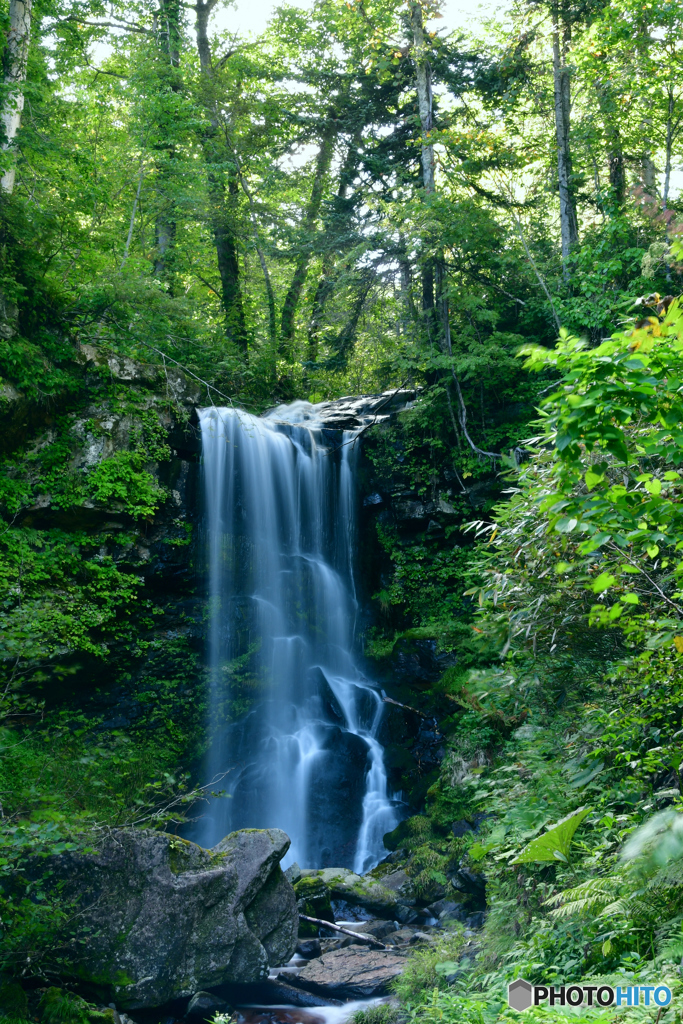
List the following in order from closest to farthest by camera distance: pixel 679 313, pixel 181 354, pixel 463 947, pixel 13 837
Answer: pixel 679 313 < pixel 13 837 < pixel 463 947 < pixel 181 354

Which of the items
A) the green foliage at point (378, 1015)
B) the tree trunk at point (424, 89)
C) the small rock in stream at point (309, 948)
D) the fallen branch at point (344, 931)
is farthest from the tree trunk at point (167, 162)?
the green foliage at point (378, 1015)

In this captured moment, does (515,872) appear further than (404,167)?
No

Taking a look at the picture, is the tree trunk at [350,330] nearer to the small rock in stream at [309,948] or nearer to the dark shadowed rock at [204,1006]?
the small rock in stream at [309,948]

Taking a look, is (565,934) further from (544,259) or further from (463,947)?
(544,259)

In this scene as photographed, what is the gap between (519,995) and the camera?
3.44 m

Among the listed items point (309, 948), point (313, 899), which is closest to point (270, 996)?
point (309, 948)

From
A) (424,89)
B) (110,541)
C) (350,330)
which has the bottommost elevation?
(110,541)

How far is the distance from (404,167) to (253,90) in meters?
4.35

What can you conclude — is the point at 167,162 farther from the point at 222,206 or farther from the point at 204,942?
the point at 204,942

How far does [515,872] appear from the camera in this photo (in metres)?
5.16

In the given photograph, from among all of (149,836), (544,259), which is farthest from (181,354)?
(149,836)

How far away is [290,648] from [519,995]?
8.80m

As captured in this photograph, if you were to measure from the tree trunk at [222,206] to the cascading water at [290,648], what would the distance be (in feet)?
13.2

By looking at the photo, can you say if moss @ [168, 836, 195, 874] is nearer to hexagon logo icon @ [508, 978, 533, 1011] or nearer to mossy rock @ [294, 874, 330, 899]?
mossy rock @ [294, 874, 330, 899]
